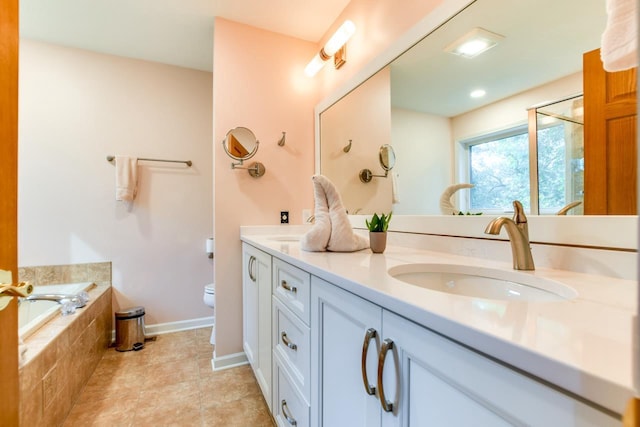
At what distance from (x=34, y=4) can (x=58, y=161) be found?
102 cm

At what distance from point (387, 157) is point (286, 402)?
1232 mm

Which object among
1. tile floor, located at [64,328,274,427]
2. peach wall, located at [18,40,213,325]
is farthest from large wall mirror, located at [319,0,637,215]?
peach wall, located at [18,40,213,325]

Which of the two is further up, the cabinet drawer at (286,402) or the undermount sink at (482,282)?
the undermount sink at (482,282)

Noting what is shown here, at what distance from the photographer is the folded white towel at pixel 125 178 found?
2225 millimetres

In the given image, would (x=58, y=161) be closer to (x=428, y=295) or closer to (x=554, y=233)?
(x=428, y=295)

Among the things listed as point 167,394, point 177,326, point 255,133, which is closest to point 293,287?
Answer: point 167,394

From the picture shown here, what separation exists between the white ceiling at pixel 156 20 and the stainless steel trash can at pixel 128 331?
6.92 feet

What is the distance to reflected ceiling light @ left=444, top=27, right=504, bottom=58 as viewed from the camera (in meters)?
0.96

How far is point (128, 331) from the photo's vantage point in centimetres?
211

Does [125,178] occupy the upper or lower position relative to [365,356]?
upper

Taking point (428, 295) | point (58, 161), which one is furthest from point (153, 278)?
point (428, 295)

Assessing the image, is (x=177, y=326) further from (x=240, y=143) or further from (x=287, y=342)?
(x=287, y=342)

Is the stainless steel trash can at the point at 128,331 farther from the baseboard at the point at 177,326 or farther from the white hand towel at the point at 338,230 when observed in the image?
the white hand towel at the point at 338,230

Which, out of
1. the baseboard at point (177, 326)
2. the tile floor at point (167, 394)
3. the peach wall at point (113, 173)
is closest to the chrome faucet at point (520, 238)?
the tile floor at point (167, 394)
